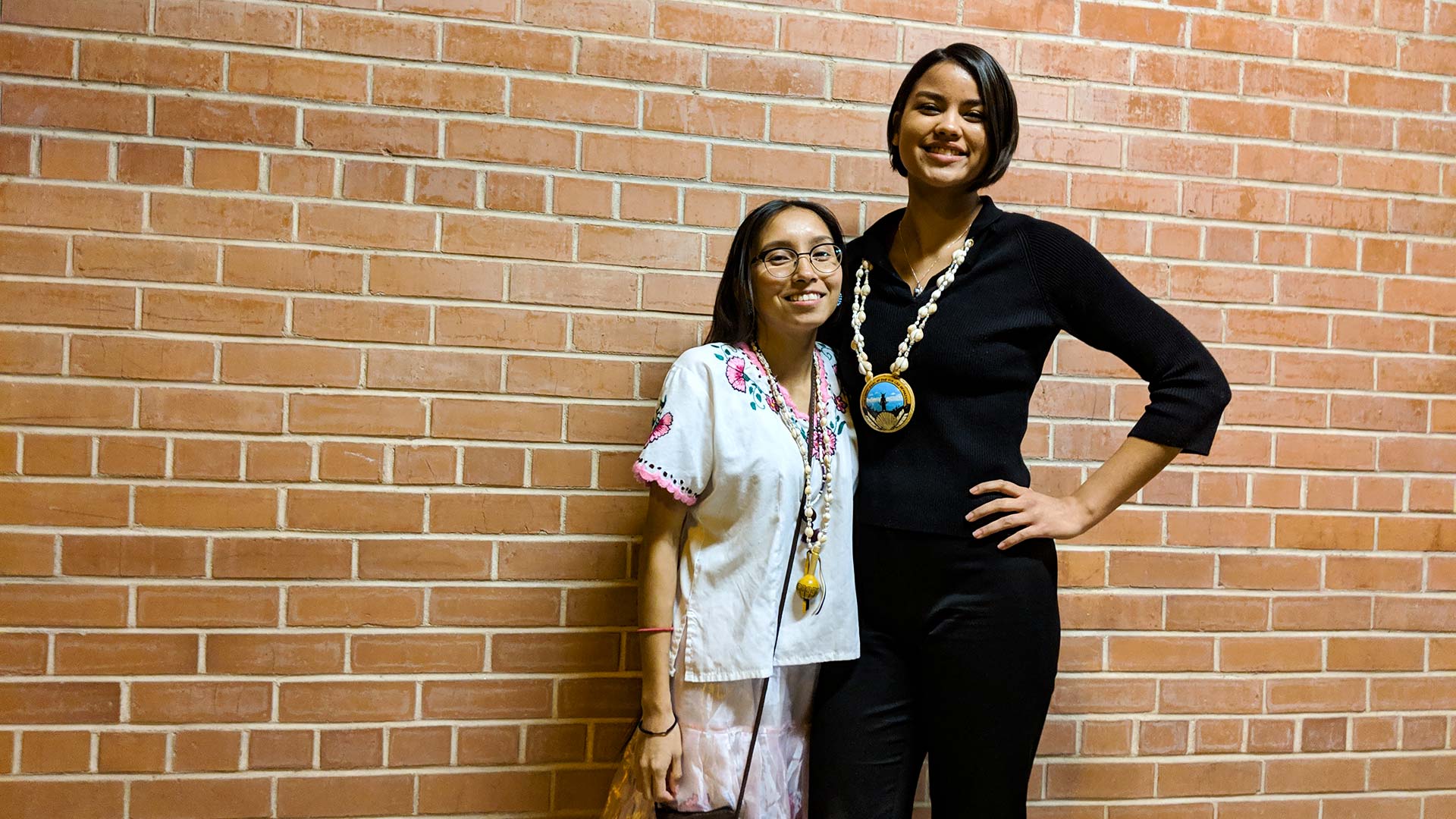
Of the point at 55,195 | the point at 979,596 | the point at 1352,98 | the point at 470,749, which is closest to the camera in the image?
the point at 979,596

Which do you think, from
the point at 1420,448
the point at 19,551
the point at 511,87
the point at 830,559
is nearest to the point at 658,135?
the point at 511,87

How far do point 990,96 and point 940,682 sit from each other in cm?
100

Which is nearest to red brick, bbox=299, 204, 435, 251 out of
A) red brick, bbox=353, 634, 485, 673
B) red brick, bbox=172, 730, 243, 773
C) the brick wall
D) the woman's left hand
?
the brick wall

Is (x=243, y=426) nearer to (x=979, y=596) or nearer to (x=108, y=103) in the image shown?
(x=108, y=103)

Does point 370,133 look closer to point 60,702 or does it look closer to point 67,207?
point 67,207

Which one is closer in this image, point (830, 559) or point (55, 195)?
point (830, 559)

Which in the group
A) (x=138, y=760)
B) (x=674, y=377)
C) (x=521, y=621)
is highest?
(x=674, y=377)

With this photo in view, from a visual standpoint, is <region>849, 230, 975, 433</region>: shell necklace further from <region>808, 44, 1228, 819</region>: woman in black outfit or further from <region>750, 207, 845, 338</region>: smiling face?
<region>750, 207, 845, 338</region>: smiling face

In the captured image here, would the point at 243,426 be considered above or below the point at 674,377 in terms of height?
below

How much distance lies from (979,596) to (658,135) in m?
1.13

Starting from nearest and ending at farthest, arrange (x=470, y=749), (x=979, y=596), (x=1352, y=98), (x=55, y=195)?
(x=979, y=596)
(x=55, y=195)
(x=470, y=749)
(x=1352, y=98)

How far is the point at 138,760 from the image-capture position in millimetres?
2025

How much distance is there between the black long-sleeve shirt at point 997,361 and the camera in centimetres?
175

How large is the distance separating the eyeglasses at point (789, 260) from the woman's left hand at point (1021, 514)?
0.46 m
